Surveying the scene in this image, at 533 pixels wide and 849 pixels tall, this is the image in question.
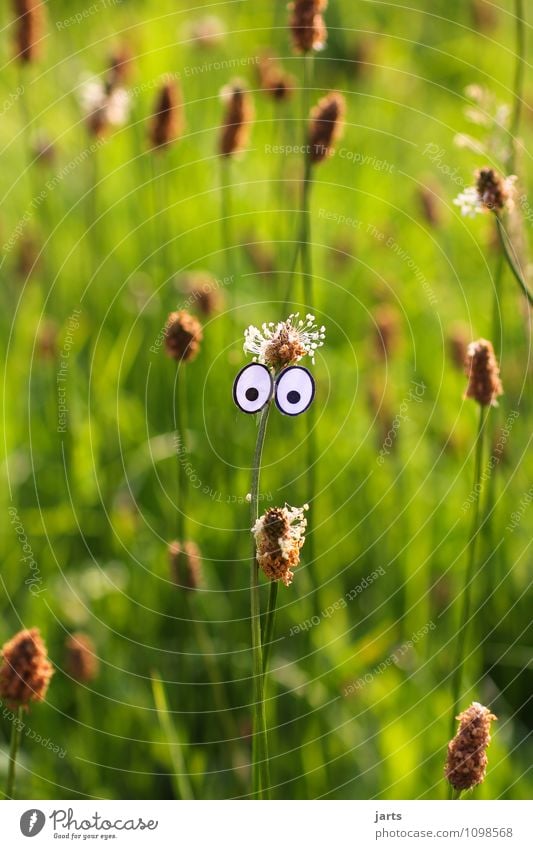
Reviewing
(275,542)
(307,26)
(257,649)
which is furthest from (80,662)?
(307,26)

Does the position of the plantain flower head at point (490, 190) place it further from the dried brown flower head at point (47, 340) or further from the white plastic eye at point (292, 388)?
the dried brown flower head at point (47, 340)

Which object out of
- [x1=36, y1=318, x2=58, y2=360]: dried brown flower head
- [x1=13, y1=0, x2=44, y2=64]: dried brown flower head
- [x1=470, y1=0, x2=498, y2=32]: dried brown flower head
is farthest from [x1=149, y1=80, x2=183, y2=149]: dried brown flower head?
[x1=470, y1=0, x2=498, y2=32]: dried brown flower head

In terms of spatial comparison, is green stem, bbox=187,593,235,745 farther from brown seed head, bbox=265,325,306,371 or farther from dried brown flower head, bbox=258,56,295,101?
dried brown flower head, bbox=258,56,295,101

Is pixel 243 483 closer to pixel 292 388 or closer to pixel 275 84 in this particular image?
pixel 275 84

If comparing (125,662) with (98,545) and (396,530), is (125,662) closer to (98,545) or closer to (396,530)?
(98,545)
